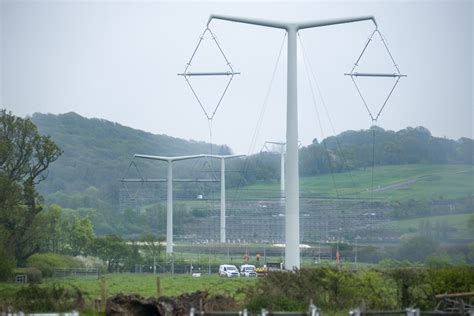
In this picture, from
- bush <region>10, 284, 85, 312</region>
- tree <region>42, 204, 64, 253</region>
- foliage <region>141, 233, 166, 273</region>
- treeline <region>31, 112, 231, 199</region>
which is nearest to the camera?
bush <region>10, 284, 85, 312</region>

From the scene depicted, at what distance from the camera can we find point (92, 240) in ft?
302

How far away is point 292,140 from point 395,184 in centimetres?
5837

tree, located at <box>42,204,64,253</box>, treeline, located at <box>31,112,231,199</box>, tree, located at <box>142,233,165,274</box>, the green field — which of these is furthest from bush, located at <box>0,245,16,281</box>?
treeline, located at <box>31,112,231,199</box>

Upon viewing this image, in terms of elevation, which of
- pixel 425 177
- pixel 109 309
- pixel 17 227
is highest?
pixel 425 177

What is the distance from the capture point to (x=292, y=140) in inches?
2227

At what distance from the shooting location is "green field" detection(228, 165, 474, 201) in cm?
9424

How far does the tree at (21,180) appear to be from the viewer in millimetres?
73438

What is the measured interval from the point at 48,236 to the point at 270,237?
33.8 meters

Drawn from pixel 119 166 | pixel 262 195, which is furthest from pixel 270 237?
pixel 119 166

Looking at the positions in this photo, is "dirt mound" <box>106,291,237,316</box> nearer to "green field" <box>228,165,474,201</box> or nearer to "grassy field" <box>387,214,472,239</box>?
"grassy field" <box>387,214,472,239</box>

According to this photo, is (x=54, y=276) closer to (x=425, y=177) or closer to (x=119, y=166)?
(x=425, y=177)

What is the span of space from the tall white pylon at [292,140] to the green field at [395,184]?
35409mm

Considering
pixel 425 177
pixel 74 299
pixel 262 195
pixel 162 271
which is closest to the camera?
pixel 74 299

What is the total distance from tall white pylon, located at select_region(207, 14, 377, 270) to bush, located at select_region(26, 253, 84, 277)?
66.3 ft
